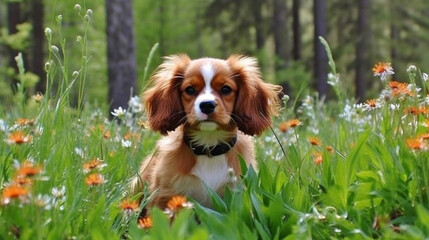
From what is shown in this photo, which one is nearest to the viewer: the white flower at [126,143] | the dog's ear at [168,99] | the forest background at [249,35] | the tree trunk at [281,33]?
the dog's ear at [168,99]

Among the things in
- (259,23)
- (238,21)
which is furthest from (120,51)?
(259,23)

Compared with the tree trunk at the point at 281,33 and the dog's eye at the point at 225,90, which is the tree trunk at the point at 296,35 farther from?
the dog's eye at the point at 225,90

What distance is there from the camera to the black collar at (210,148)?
12.1 ft

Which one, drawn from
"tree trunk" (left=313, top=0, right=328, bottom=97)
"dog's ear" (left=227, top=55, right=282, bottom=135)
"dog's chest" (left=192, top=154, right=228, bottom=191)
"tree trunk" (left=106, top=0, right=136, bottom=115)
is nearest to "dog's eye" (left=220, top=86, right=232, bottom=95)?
"dog's ear" (left=227, top=55, right=282, bottom=135)

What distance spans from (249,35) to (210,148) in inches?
951

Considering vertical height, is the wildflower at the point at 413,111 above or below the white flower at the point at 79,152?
above

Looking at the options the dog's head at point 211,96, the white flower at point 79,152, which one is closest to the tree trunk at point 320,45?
the dog's head at point 211,96

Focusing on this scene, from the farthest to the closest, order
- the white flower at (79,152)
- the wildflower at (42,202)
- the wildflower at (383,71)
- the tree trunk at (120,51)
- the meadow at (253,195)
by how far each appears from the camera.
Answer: the tree trunk at (120,51), the white flower at (79,152), the wildflower at (383,71), the meadow at (253,195), the wildflower at (42,202)

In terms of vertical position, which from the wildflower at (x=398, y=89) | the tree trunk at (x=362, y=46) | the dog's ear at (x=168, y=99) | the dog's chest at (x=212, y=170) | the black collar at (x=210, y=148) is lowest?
the tree trunk at (x=362, y=46)

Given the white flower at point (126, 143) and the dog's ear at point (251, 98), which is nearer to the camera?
the dog's ear at point (251, 98)

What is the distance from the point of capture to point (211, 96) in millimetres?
3441

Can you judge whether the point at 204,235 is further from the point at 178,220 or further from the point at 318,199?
the point at 318,199

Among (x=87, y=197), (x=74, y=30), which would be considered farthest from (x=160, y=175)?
(x=74, y=30)

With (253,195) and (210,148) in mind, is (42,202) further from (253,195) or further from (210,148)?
(210,148)
